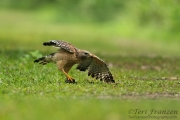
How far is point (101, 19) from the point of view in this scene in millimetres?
48406

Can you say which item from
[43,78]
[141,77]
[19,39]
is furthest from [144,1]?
[43,78]

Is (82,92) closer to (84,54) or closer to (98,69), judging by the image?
(84,54)

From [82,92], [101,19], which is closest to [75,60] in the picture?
[82,92]

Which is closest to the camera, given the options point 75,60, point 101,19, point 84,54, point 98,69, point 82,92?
point 82,92

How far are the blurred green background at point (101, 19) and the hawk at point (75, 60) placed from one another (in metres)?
17.7

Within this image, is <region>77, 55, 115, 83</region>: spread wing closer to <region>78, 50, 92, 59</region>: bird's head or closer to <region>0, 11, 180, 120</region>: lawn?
<region>0, 11, 180, 120</region>: lawn

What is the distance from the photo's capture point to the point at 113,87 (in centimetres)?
1197

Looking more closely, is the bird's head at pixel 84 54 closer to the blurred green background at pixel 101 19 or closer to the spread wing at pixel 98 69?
the spread wing at pixel 98 69

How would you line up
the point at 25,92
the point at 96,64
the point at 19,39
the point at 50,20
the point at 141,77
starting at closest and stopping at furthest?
1. the point at 25,92
2. the point at 96,64
3. the point at 141,77
4. the point at 19,39
5. the point at 50,20

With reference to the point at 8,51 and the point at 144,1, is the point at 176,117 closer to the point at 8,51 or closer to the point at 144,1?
the point at 8,51

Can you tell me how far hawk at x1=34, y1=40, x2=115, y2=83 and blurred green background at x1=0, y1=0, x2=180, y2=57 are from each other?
58.0ft

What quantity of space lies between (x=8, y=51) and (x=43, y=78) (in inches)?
214

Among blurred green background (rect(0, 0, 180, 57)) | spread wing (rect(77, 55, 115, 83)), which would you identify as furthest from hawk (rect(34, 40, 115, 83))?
blurred green background (rect(0, 0, 180, 57))

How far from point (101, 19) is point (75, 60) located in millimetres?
36263
